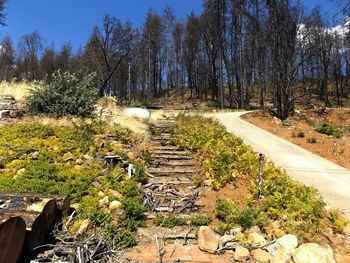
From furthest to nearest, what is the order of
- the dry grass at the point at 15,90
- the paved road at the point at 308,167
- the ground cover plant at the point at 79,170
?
1. the dry grass at the point at 15,90
2. the paved road at the point at 308,167
3. the ground cover plant at the point at 79,170

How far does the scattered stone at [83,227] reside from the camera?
541 cm

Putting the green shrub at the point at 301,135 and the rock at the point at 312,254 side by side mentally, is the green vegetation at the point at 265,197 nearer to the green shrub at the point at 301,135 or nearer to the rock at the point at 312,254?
the rock at the point at 312,254

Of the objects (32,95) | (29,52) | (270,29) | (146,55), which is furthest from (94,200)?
(29,52)

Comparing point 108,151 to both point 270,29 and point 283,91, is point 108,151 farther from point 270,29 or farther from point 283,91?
point 270,29

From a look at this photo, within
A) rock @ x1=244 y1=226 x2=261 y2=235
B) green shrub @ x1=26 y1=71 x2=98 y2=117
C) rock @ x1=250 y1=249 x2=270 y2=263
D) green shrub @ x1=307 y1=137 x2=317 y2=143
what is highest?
green shrub @ x1=26 y1=71 x2=98 y2=117

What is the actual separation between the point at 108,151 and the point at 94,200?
2.47m

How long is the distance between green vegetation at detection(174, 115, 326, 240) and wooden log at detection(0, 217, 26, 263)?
3.06 metres

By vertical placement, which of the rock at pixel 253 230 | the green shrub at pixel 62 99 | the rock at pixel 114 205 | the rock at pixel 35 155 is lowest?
the rock at pixel 253 230

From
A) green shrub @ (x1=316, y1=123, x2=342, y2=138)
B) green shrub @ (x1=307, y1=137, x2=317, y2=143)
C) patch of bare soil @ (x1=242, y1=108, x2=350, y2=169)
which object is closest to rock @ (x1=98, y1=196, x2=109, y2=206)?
patch of bare soil @ (x1=242, y1=108, x2=350, y2=169)

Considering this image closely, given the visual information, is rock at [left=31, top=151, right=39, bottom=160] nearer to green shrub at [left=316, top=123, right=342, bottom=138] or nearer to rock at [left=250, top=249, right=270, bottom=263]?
rock at [left=250, top=249, right=270, bottom=263]

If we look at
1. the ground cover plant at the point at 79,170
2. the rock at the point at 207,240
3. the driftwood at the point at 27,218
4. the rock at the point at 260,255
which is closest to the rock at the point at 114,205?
the ground cover plant at the point at 79,170

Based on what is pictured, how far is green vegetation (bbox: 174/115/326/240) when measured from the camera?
18.9ft

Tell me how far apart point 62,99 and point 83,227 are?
286 inches

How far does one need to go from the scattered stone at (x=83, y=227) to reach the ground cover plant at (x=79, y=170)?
0.37 feet
